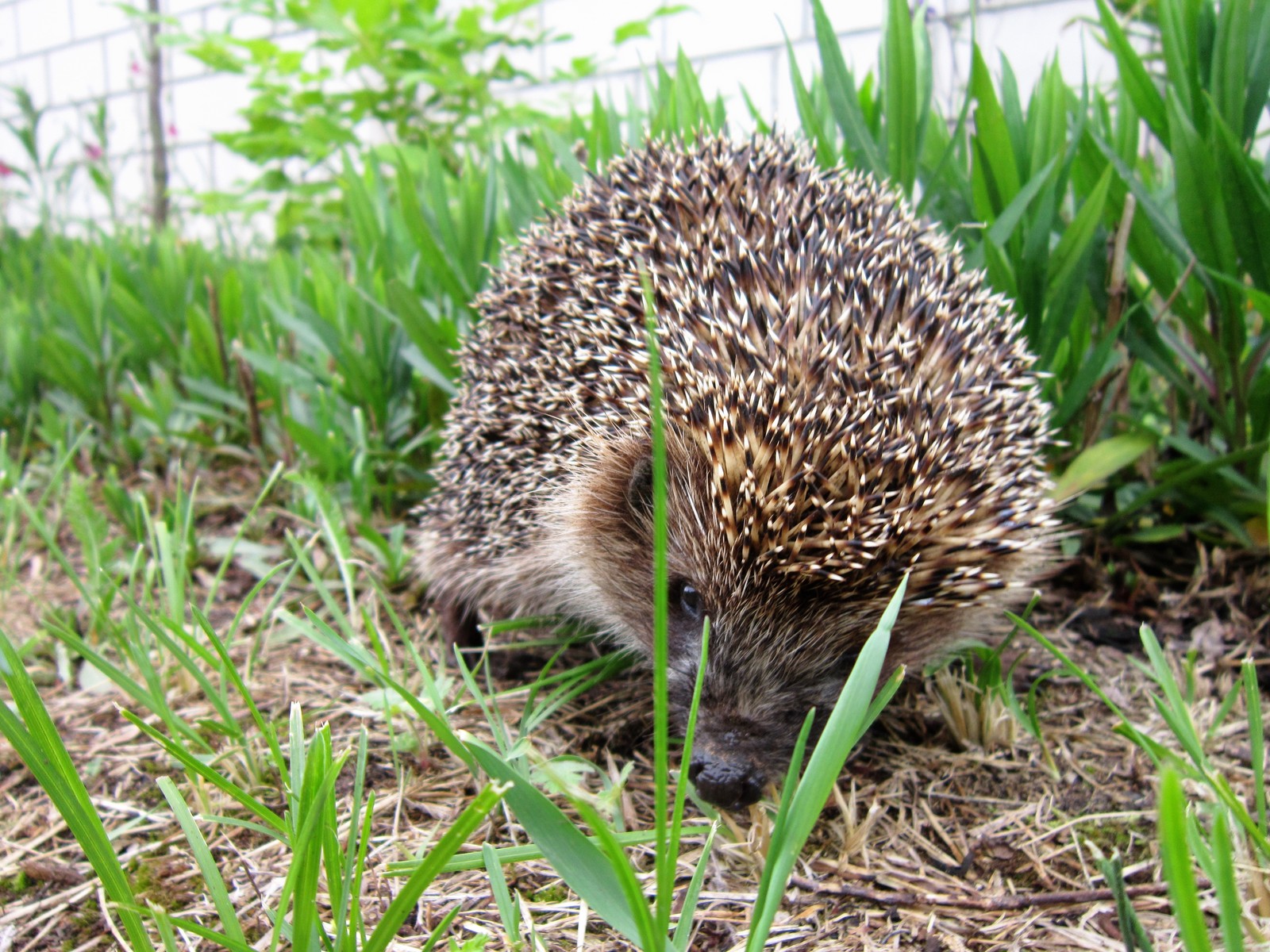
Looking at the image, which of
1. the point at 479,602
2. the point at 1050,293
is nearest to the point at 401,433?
the point at 479,602

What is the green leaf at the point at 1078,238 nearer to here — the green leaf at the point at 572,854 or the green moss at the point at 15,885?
the green leaf at the point at 572,854

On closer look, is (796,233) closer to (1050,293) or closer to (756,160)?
(756,160)

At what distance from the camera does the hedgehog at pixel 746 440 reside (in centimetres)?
201

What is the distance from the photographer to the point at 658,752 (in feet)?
3.87

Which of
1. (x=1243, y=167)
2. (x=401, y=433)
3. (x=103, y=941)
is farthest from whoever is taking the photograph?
(x=401, y=433)

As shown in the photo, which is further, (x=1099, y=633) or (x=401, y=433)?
(x=401, y=433)

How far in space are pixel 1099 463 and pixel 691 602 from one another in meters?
1.46

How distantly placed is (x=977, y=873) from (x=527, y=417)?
1.66 metres

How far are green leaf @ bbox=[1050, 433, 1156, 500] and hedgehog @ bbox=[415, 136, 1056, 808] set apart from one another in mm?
213

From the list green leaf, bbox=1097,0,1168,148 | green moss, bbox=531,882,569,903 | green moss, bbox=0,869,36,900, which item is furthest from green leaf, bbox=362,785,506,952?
green leaf, bbox=1097,0,1168,148

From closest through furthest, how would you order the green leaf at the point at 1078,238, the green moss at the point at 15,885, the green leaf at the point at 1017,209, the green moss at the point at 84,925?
1. the green moss at the point at 84,925
2. the green moss at the point at 15,885
3. the green leaf at the point at 1078,238
4. the green leaf at the point at 1017,209

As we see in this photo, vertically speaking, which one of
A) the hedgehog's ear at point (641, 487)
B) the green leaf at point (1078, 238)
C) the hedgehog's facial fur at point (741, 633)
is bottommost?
the hedgehog's facial fur at point (741, 633)

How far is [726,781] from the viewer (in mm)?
1908

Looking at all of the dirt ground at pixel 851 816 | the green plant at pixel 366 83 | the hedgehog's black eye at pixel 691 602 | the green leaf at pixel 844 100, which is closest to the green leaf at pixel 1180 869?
the dirt ground at pixel 851 816
